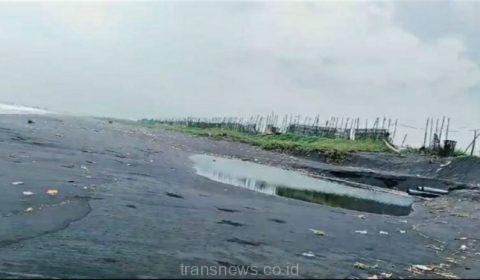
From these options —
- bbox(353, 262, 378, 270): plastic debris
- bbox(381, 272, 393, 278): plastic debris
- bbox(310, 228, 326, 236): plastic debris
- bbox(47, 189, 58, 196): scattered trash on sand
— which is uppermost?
bbox(381, 272, 393, 278): plastic debris

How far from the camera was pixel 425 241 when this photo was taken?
1131cm

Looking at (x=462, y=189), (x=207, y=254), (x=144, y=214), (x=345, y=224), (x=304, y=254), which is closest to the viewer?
(x=207, y=254)

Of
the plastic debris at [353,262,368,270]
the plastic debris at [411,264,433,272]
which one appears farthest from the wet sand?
the plastic debris at [411,264,433,272]

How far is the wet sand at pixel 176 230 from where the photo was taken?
6645mm

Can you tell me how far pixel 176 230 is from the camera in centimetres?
871

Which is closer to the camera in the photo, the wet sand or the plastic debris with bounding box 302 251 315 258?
the wet sand

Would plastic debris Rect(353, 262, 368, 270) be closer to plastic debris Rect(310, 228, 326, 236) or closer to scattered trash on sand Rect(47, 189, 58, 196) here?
plastic debris Rect(310, 228, 326, 236)

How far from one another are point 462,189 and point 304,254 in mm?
20899

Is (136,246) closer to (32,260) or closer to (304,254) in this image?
(32,260)

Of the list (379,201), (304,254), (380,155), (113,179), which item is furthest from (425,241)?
(380,155)

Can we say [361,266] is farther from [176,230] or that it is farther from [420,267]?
[176,230]

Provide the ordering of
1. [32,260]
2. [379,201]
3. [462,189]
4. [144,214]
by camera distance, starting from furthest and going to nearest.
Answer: [462,189]
[379,201]
[144,214]
[32,260]

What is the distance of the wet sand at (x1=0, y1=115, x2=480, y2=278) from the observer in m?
6.64

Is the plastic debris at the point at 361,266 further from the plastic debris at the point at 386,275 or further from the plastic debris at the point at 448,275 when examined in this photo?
the plastic debris at the point at 448,275
